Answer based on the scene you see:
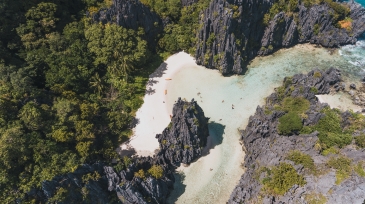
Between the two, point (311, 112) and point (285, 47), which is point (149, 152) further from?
point (285, 47)

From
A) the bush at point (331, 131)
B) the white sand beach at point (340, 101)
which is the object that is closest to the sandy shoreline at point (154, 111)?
the bush at point (331, 131)

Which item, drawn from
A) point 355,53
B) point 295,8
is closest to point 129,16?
point 295,8

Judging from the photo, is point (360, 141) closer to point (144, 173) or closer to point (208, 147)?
point (208, 147)

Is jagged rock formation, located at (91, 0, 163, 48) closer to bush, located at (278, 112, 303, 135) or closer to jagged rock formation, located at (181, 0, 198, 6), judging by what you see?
jagged rock formation, located at (181, 0, 198, 6)

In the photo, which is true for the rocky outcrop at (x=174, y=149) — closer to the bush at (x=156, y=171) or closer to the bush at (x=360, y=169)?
the bush at (x=156, y=171)

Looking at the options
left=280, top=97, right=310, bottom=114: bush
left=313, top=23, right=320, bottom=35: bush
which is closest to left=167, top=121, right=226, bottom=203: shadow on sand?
left=280, top=97, right=310, bottom=114: bush

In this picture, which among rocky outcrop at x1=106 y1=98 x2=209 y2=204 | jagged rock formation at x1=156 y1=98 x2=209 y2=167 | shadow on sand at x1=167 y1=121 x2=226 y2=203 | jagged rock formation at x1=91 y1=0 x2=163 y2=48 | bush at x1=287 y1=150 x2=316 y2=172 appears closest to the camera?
bush at x1=287 y1=150 x2=316 y2=172

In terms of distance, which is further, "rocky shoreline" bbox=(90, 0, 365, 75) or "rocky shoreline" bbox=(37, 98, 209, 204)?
"rocky shoreline" bbox=(90, 0, 365, 75)
